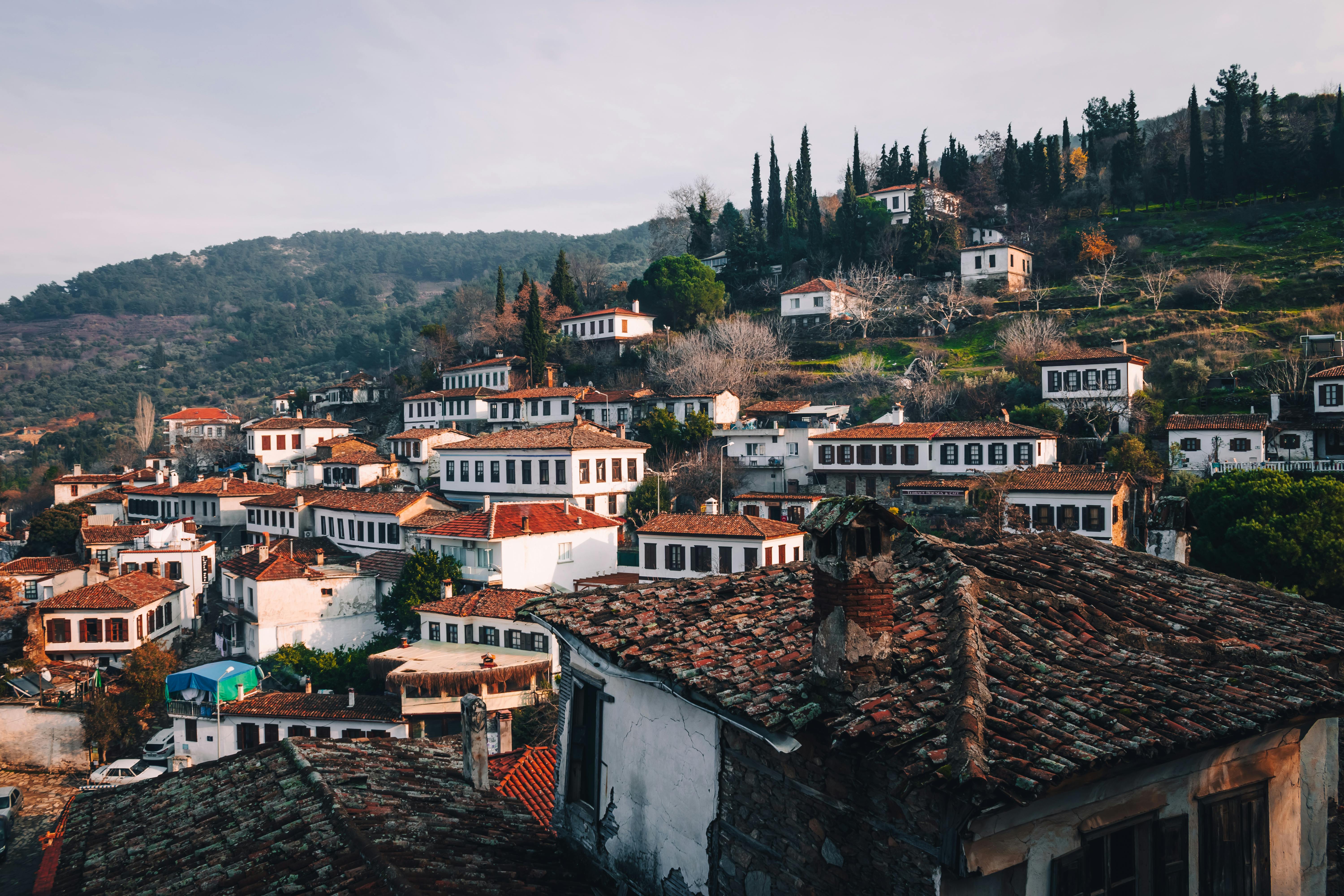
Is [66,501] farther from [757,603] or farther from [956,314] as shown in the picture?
[757,603]

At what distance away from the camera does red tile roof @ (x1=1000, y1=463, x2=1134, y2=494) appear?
1351 inches

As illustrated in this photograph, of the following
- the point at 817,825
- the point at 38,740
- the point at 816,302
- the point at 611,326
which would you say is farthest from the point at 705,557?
the point at 816,302

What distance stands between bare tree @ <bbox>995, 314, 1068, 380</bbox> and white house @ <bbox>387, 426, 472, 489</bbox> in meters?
33.3

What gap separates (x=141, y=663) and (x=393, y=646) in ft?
31.2

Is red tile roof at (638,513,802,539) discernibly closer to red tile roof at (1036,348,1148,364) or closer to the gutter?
red tile roof at (1036,348,1148,364)

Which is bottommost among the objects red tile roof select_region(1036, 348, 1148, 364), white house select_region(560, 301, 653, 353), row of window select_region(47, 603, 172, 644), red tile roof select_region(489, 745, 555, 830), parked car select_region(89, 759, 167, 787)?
parked car select_region(89, 759, 167, 787)

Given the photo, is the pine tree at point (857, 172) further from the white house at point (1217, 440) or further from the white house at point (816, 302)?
the white house at point (1217, 440)

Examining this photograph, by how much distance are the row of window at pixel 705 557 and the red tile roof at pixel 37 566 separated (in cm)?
2990

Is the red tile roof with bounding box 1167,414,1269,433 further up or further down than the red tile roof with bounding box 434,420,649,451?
further up

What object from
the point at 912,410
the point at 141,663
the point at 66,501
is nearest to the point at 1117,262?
the point at 912,410

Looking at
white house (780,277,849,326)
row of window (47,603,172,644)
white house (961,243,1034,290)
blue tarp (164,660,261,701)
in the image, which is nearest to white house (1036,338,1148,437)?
white house (961,243,1034,290)

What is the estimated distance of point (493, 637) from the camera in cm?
3150

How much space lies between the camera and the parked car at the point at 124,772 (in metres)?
28.1

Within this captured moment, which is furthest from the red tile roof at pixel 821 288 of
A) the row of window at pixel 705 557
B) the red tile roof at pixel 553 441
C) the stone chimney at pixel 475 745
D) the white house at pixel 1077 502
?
the stone chimney at pixel 475 745
